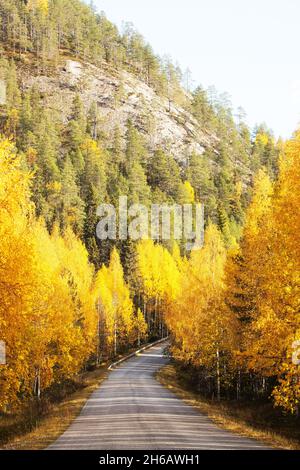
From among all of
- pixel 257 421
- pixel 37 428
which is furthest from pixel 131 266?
pixel 37 428

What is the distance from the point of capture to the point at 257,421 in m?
24.4

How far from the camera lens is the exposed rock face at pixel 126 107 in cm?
17162

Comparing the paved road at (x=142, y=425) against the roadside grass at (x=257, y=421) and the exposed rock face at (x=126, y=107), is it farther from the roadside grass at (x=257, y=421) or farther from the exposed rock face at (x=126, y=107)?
the exposed rock face at (x=126, y=107)

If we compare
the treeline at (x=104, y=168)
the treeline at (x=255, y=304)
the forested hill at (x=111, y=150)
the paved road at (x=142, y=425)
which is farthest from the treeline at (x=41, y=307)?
the forested hill at (x=111, y=150)

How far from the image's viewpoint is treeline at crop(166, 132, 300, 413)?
17.7m

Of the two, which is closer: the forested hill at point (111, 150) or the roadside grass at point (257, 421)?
the roadside grass at point (257, 421)

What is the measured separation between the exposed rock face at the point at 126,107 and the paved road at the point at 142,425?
136623 millimetres

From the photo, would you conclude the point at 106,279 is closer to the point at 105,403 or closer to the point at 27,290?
the point at 105,403

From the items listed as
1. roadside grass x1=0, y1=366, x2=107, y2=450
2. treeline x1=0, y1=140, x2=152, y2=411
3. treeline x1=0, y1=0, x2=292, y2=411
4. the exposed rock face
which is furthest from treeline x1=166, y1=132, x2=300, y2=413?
the exposed rock face

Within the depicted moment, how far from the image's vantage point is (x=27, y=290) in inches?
605

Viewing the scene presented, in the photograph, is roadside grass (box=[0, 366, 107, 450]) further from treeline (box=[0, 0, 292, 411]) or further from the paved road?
treeline (box=[0, 0, 292, 411])

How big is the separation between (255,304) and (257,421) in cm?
623

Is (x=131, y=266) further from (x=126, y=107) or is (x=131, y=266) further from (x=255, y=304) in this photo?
(x=126, y=107)
